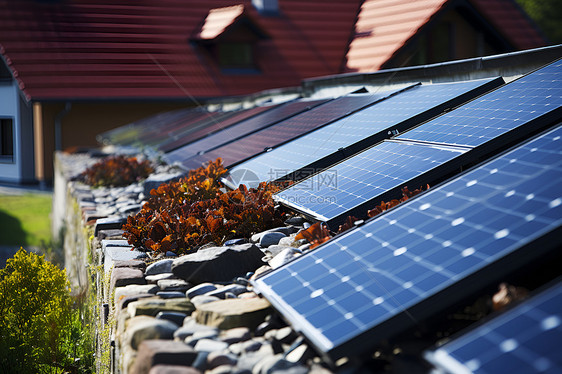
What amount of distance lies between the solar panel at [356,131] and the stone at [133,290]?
2252mm

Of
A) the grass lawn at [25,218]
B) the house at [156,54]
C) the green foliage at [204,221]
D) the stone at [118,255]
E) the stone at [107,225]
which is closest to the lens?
the stone at [118,255]

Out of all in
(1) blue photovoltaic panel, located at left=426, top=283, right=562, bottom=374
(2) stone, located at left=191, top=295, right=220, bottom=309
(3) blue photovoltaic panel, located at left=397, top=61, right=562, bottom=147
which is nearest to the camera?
(1) blue photovoltaic panel, located at left=426, top=283, right=562, bottom=374

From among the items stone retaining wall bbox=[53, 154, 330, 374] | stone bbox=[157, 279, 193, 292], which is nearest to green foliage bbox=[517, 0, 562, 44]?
stone retaining wall bbox=[53, 154, 330, 374]

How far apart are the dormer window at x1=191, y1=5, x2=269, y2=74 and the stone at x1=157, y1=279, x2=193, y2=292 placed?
1875 centimetres

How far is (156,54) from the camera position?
877 inches

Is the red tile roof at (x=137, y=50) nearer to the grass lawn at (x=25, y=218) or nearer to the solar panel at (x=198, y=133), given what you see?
the grass lawn at (x=25, y=218)

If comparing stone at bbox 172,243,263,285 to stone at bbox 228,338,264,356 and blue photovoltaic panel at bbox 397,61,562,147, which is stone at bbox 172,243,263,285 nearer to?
stone at bbox 228,338,264,356

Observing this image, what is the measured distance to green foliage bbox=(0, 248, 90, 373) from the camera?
583cm

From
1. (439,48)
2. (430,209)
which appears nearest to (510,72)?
(430,209)

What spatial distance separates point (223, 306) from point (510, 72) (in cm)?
495

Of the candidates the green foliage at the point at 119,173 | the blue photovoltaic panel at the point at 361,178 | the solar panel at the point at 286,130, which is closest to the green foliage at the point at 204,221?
the blue photovoltaic panel at the point at 361,178

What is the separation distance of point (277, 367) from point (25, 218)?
67.5 feet

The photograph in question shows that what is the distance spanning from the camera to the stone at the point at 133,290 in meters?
4.33

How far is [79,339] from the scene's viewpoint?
6566 millimetres
